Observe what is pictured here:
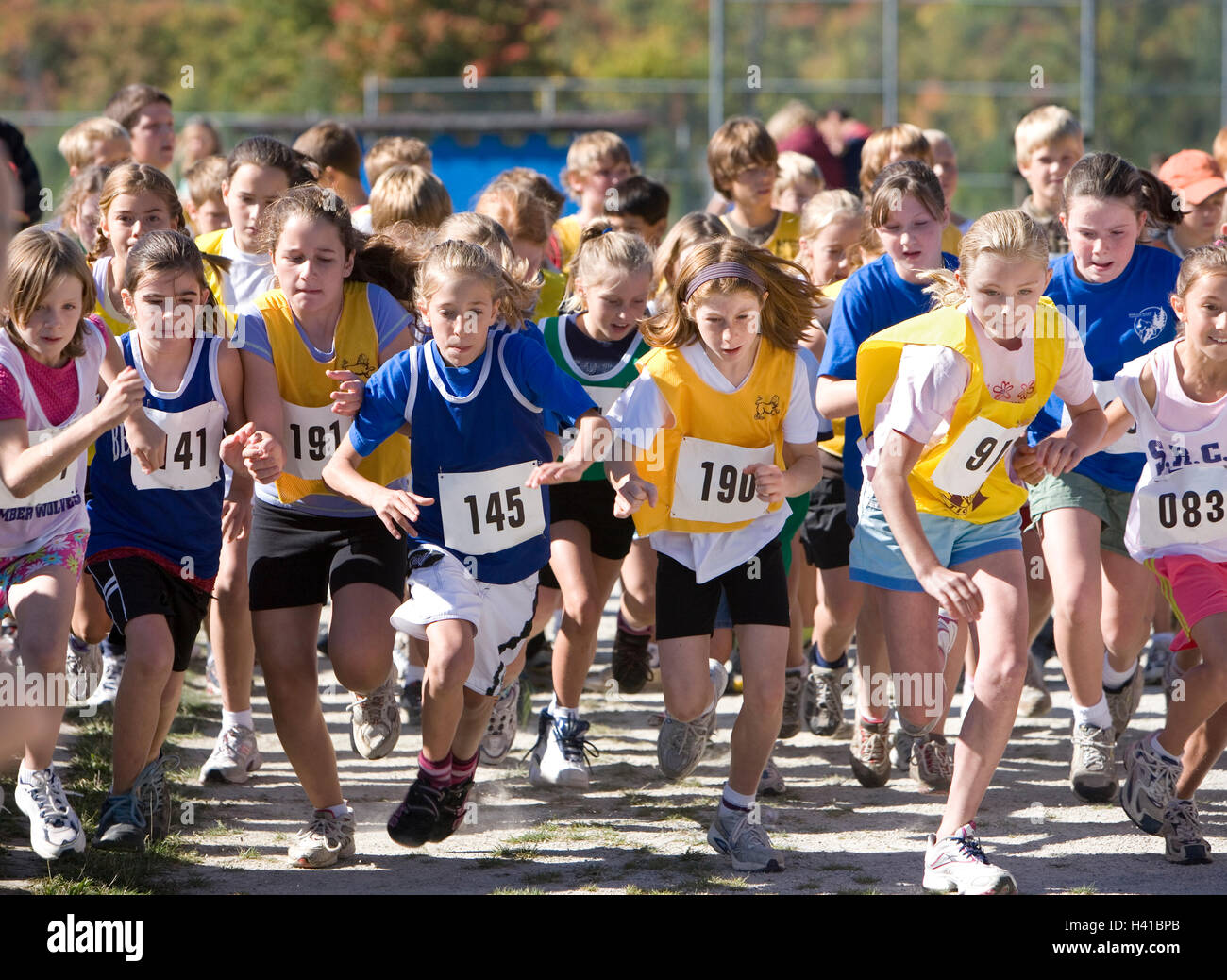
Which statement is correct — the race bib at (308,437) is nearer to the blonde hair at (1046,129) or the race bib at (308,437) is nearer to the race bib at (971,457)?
the race bib at (971,457)

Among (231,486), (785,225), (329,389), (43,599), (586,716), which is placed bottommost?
(586,716)

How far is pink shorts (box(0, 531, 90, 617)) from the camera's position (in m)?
4.12

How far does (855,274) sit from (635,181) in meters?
2.09

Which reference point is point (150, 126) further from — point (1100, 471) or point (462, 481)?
point (1100, 471)

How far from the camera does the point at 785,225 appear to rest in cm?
732

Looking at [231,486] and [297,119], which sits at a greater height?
[297,119]

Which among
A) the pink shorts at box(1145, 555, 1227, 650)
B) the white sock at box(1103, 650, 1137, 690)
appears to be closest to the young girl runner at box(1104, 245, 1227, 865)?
the pink shorts at box(1145, 555, 1227, 650)

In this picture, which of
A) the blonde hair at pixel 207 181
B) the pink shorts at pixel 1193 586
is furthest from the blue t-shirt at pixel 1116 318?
the blonde hair at pixel 207 181

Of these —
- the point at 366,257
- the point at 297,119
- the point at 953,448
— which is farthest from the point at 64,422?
the point at 297,119

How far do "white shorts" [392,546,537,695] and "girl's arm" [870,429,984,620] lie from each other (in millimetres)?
1053

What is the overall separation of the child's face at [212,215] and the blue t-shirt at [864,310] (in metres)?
3.06

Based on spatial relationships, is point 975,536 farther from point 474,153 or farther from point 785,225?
point 474,153

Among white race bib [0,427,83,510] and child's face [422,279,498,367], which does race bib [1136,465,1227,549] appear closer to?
child's face [422,279,498,367]

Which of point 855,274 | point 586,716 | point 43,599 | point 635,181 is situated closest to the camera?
point 43,599
